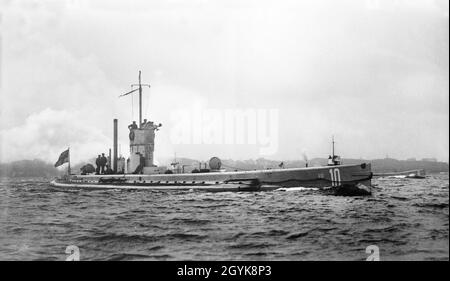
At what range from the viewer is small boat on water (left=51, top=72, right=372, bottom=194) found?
31.3 m

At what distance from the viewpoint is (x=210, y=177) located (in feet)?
119

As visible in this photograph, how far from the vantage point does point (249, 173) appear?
34.7 m

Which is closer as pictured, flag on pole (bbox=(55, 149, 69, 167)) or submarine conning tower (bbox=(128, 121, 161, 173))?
flag on pole (bbox=(55, 149, 69, 167))

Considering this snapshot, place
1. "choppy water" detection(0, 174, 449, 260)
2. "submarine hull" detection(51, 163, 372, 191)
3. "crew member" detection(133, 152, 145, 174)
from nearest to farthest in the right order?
"choppy water" detection(0, 174, 449, 260)
"submarine hull" detection(51, 163, 372, 191)
"crew member" detection(133, 152, 145, 174)

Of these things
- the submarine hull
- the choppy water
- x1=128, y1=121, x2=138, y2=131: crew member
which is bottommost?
the choppy water

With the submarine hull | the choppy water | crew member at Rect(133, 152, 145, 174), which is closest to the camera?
the choppy water

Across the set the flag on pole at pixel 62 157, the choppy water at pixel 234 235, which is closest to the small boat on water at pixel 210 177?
the flag on pole at pixel 62 157

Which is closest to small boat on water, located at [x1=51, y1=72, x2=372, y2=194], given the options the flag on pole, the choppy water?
the flag on pole

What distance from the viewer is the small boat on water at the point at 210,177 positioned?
3131cm

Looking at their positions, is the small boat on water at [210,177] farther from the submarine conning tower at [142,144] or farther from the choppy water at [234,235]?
the choppy water at [234,235]

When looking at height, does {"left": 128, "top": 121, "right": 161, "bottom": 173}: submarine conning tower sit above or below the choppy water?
above

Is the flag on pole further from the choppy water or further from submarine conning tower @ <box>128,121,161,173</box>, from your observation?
the choppy water
